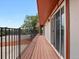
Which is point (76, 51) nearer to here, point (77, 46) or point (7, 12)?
point (77, 46)

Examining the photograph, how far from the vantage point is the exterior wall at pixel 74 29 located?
3.11 metres

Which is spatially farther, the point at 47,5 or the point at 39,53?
the point at 39,53

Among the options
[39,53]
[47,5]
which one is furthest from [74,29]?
[39,53]

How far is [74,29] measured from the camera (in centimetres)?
322

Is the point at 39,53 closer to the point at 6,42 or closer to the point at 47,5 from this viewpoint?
the point at 47,5

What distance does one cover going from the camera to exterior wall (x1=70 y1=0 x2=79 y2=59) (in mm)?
3111

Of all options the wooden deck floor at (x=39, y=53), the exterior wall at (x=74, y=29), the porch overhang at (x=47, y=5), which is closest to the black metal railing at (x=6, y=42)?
the exterior wall at (x=74, y=29)

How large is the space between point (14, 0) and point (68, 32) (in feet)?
114

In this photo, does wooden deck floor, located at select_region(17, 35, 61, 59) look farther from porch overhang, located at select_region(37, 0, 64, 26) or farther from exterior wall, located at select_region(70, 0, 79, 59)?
exterior wall, located at select_region(70, 0, 79, 59)

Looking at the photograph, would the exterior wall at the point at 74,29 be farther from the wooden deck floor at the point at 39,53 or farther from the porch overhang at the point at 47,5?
the wooden deck floor at the point at 39,53

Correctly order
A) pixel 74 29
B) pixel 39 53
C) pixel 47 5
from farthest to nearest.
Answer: pixel 39 53, pixel 47 5, pixel 74 29

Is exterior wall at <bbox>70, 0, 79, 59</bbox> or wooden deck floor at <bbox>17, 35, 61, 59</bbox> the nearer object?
exterior wall at <bbox>70, 0, 79, 59</bbox>

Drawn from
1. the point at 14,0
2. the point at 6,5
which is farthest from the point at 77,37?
the point at 6,5

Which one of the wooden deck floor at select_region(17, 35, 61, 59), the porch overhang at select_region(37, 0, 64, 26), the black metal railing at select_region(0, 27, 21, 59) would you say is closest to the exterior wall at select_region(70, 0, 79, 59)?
the black metal railing at select_region(0, 27, 21, 59)
